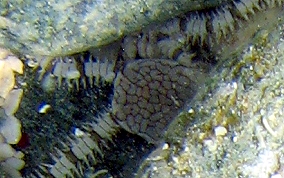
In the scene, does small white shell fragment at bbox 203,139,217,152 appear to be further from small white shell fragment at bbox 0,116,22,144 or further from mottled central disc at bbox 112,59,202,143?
small white shell fragment at bbox 0,116,22,144

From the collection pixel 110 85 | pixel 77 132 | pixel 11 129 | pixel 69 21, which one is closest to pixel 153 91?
pixel 110 85

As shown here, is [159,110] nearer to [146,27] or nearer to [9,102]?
[146,27]

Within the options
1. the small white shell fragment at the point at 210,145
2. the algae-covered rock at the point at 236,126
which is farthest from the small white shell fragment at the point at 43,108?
the small white shell fragment at the point at 210,145

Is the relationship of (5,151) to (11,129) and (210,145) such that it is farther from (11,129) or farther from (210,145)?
(210,145)

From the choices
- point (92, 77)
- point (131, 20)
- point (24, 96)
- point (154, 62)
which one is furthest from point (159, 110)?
point (24, 96)

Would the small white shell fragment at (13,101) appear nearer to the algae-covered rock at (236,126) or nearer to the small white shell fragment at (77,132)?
the small white shell fragment at (77,132)

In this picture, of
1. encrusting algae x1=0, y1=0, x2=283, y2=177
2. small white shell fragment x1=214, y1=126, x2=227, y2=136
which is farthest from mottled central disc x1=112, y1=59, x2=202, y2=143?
small white shell fragment x1=214, y1=126, x2=227, y2=136
